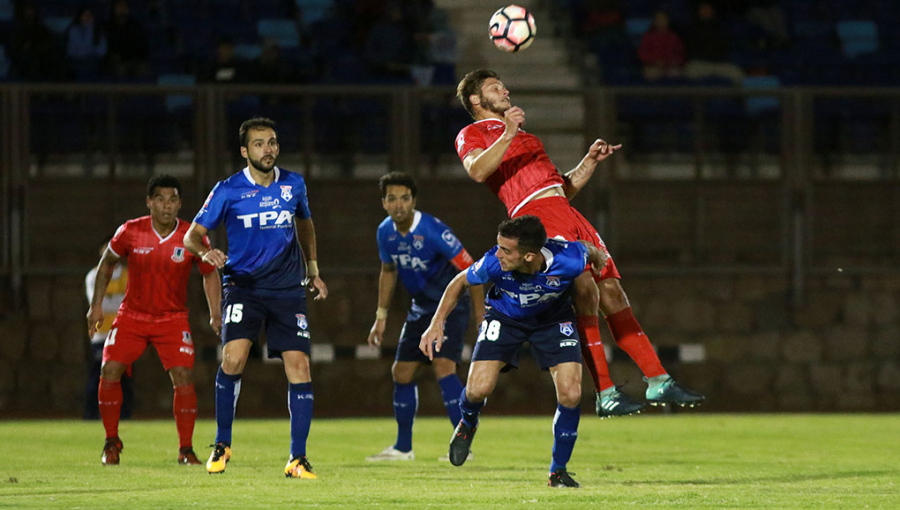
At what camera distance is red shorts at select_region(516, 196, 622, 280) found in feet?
27.5

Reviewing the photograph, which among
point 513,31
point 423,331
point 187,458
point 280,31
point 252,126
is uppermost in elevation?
point 280,31

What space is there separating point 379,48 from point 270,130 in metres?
9.07

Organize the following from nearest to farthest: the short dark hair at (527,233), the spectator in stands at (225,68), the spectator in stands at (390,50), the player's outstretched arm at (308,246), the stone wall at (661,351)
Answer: the short dark hair at (527,233) → the player's outstretched arm at (308,246) → the stone wall at (661,351) → the spectator in stands at (225,68) → the spectator in stands at (390,50)

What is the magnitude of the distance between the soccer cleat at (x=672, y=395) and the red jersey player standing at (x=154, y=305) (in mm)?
3267

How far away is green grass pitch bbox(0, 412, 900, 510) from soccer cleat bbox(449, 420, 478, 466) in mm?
153

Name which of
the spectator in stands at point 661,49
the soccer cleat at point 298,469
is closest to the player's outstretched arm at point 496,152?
the soccer cleat at point 298,469

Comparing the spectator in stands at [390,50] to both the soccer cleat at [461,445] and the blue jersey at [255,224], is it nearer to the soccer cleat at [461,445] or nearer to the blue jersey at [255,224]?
the blue jersey at [255,224]

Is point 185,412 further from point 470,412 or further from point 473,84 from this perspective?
point 473,84

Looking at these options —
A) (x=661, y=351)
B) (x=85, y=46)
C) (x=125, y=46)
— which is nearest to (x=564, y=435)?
(x=661, y=351)

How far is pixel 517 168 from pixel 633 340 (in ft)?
4.08

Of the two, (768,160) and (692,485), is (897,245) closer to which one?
(768,160)

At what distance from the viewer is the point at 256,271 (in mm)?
8977

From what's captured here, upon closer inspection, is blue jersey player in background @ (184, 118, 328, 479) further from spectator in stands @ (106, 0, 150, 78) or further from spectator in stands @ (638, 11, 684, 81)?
spectator in stands @ (638, 11, 684, 81)

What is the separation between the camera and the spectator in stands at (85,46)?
17234 mm
